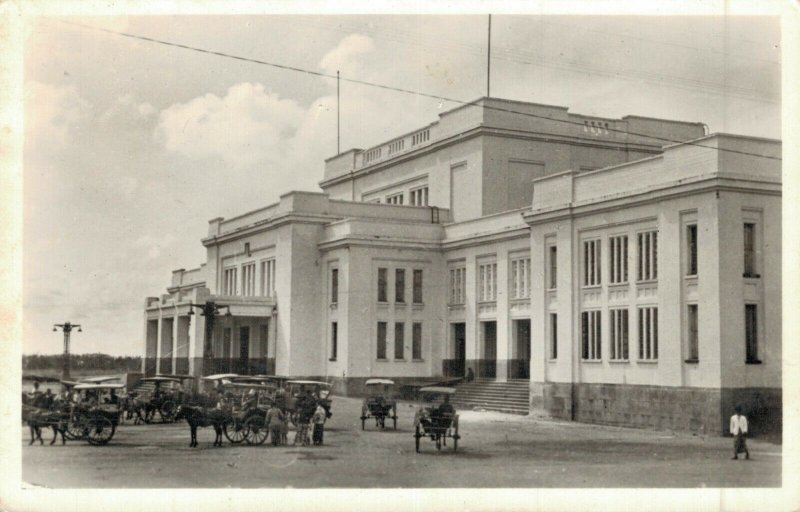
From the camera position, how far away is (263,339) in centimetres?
4847

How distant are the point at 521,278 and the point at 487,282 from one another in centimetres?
259

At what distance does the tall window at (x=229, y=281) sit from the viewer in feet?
171

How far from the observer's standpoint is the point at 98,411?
992 inches

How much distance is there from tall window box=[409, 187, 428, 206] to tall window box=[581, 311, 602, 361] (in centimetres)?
1724

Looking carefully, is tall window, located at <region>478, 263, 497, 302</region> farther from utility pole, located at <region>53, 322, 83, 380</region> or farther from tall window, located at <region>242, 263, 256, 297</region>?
utility pole, located at <region>53, 322, 83, 380</region>

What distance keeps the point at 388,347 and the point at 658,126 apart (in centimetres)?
1785

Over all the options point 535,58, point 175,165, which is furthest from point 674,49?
point 175,165

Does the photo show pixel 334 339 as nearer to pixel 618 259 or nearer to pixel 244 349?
pixel 244 349

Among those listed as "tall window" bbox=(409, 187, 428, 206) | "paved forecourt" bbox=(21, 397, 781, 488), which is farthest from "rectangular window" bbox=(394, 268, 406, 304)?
"paved forecourt" bbox=(21, 397, 781, 488)

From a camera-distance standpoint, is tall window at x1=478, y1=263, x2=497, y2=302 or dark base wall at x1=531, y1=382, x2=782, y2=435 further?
tall window at x1=478, y1=263, x2=497, y2=302

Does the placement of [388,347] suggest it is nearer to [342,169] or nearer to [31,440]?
[342,169]

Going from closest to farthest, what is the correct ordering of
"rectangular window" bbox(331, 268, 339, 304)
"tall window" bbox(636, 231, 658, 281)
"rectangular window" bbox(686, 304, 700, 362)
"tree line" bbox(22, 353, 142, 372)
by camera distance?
"tree line" bbox(22, 353, 142, 372) < "rectangular window" bbox(686, 304, 700, 362) < "tall window" bbox(636, 231, 658, 281) < "rectangular window" bbox(331, 268, 339, 304)

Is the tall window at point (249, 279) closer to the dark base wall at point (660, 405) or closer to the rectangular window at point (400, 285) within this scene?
the rectangular window at point (400, 285)

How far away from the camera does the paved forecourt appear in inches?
762
